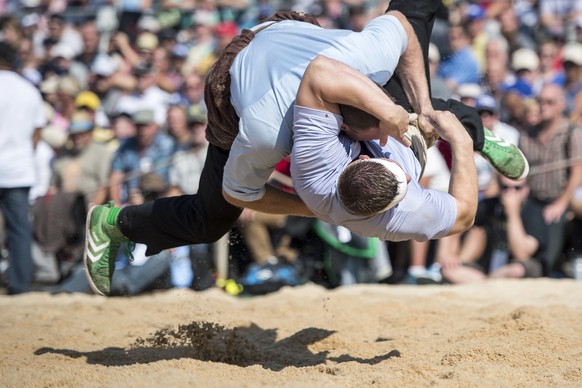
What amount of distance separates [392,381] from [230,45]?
1772 mm

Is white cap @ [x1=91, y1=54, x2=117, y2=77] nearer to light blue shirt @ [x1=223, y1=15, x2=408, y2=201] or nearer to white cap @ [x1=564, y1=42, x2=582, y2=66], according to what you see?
white cap @ [x1=564, y1=42, x2=582, y2=66]

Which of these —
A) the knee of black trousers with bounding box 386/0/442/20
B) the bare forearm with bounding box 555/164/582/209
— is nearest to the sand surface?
the bare forearm with bounding box 555/164/582/209

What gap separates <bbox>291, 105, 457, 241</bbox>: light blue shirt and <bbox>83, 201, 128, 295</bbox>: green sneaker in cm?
149

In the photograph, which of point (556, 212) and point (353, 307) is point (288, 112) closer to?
point (353, 307)

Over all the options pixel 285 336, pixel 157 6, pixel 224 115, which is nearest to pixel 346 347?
pixel 285 336

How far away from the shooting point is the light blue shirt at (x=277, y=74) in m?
4.07

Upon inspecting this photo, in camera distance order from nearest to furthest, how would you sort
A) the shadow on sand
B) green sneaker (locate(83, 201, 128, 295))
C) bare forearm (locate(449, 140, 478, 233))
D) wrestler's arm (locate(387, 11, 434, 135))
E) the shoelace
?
bare forearm (locate(449, 140, 478, 233)), wrestler's arm (locate(387, 11, 434, 135)), the shadow on sand, green sneaker (locate(83, 201, 128, 295)), the shoelace

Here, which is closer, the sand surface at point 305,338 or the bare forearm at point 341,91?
the bare forearm at point 341,91

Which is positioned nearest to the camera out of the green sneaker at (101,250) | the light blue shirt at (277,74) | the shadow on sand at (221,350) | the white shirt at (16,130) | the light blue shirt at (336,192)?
the light blue shirt at (336,192)

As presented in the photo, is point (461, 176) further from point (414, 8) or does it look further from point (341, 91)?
point (414, 8)

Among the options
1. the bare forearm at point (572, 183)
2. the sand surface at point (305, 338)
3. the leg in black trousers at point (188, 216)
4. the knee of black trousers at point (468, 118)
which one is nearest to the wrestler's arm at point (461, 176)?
the knee of black trousers at point (468, 118)

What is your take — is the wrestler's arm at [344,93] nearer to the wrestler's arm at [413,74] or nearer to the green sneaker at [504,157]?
the wrestler's arm at [413,74]

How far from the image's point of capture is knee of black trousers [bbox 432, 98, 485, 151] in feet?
16.2

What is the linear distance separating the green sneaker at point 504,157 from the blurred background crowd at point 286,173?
1.52 ft
